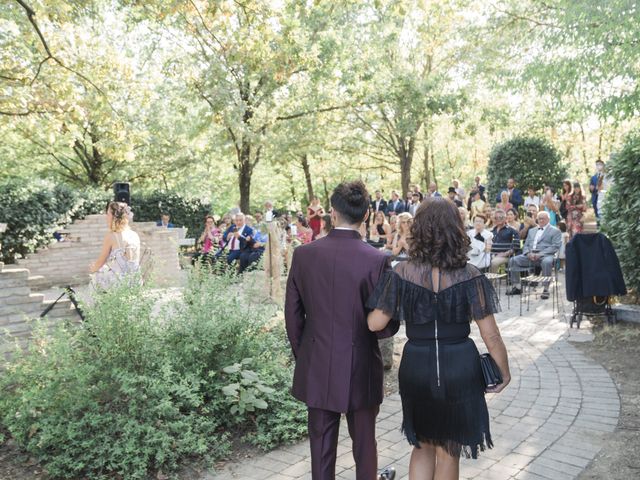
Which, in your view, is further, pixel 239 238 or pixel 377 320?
pixel 239 238

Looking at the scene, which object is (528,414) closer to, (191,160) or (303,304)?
(303,304)

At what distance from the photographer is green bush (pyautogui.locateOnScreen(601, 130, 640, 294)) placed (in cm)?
803

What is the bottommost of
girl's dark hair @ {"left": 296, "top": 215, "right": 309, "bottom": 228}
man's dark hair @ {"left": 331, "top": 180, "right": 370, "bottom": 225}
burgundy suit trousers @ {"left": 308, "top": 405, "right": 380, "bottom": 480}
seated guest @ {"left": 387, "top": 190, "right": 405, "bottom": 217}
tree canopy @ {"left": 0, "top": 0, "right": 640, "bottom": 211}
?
burgundy suit trousers @ {"left": 308, "top": 405, "right": 380, "bottom": 480}

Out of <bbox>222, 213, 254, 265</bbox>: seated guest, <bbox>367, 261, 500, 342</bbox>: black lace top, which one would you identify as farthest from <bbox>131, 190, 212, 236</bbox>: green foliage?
<bbox>367, 261, 500, 342</bbox>: black lace top

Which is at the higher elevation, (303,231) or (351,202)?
(351,202)

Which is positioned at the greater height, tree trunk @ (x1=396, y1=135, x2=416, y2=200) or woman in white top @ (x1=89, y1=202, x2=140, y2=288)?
tree trunk @ (x1=396, y1=135, x2=416, y2=200)

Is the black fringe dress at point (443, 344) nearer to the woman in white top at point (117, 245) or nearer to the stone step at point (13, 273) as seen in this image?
the woman in white top at point (117, 245)

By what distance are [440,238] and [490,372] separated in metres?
0.74

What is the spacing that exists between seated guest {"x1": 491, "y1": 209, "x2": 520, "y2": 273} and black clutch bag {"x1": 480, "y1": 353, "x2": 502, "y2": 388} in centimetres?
859

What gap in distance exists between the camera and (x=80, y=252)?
50.0ft

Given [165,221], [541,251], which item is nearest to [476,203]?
[541,251]

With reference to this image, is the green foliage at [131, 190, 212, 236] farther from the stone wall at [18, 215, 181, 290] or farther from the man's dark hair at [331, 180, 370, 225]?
the man's dark hair at [331, 180, 370, 225]

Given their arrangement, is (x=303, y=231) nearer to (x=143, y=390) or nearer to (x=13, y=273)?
(x=13, y=273)

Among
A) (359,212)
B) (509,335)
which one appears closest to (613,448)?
(359,212)
